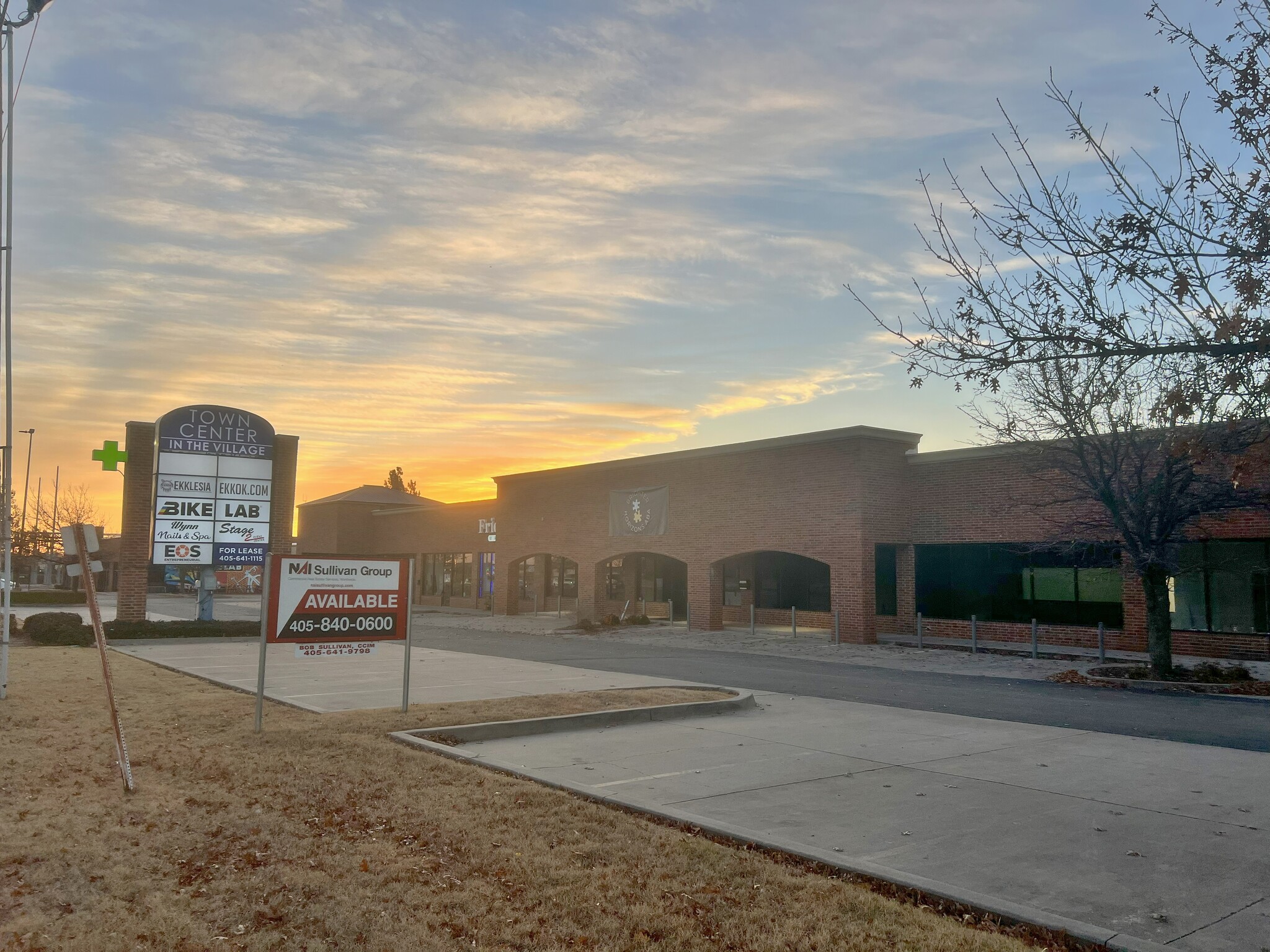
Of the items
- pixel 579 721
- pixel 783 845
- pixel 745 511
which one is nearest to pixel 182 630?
pixel 745 511

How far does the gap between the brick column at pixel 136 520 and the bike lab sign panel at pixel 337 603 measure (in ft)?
68.0

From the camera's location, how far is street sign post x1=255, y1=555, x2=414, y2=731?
39.8ft

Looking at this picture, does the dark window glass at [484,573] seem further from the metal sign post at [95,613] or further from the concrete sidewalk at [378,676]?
the metal sign post at [95,613]

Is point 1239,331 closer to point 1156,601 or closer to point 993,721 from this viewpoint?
point 993,721

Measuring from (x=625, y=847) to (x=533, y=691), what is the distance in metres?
8.84

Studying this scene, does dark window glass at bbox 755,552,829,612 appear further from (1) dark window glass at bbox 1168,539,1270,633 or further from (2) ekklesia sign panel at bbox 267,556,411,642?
(2) ekklesia sign panel at bbox 267,556,411,642

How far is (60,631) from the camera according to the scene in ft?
81.3

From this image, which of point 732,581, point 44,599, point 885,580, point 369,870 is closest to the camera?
point 369,870

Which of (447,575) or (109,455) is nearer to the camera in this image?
(109,455)

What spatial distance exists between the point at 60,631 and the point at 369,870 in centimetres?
2277

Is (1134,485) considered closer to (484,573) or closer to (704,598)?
(704,598)

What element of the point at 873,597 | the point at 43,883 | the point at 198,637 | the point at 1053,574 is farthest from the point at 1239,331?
the point at 198,637

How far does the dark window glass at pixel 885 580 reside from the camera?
29.5 meters

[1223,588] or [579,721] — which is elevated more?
[1223,588]
